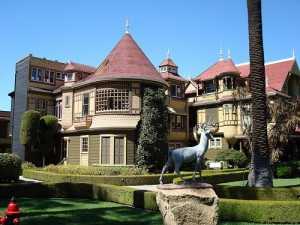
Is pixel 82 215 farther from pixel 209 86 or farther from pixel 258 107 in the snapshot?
pixel 209 86

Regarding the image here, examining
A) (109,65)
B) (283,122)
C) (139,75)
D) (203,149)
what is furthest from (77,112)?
(203,149)

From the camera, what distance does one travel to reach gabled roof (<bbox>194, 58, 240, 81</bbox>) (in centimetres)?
3594

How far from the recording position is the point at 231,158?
3180cm

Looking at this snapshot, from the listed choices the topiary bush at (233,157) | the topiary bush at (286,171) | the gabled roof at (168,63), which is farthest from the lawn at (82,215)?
the gabled roof at (168,63)

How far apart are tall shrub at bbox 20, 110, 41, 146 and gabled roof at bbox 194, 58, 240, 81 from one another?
19268mm

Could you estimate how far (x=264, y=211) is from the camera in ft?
37.9

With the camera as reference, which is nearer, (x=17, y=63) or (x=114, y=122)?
(x=114, y=122)

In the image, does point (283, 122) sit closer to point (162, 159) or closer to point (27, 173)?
point (162, 159)

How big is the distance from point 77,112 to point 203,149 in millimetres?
24109

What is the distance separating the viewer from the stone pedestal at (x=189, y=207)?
8.79 meters

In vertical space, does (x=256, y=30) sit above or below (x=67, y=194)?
above

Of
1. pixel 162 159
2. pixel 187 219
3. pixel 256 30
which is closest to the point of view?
pixel 187 219

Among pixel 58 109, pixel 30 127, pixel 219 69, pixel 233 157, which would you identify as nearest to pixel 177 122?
pixel 219 69

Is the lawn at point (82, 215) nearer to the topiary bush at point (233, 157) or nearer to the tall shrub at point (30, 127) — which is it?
the tall shrub at point (30, 127)
